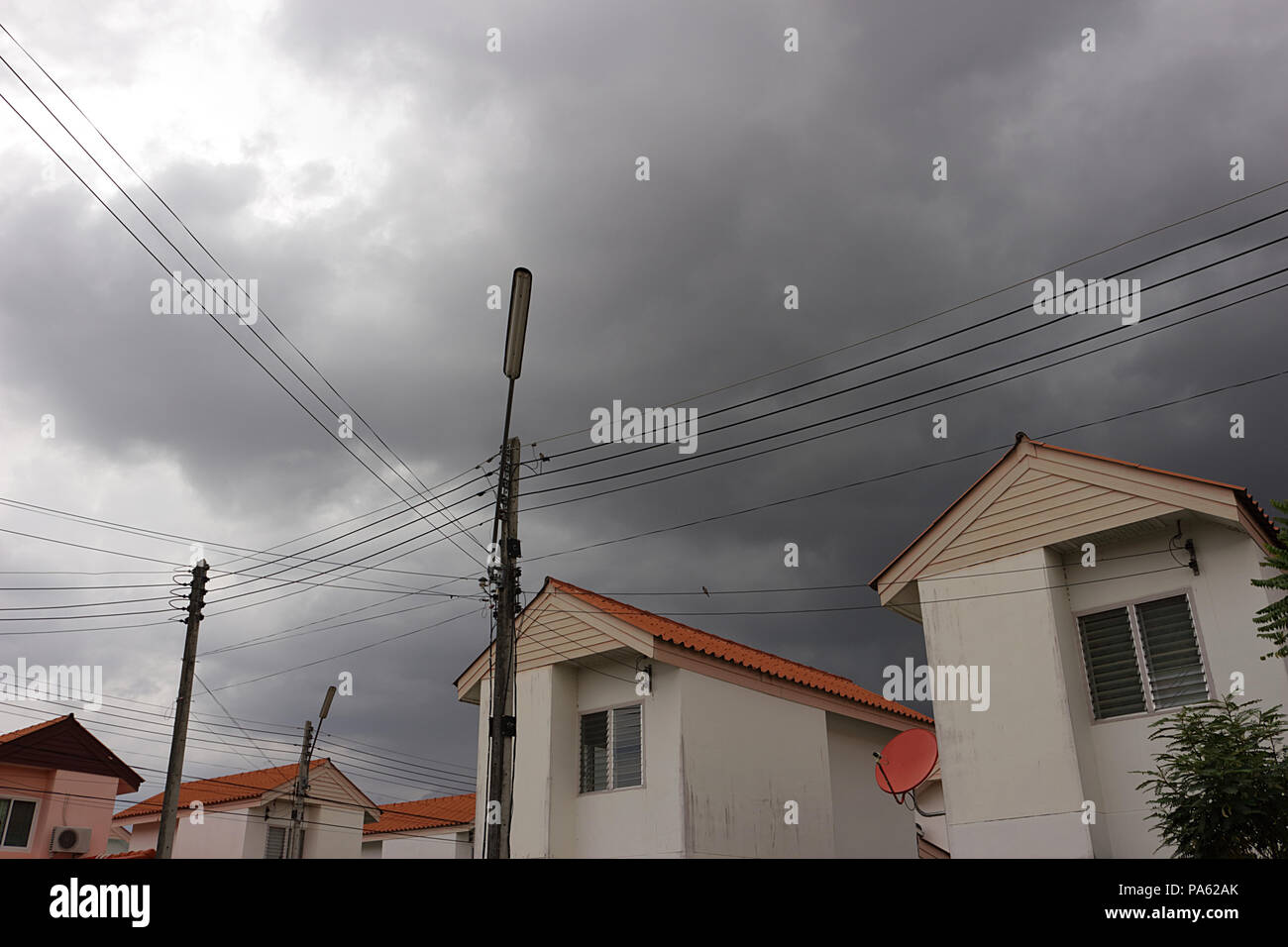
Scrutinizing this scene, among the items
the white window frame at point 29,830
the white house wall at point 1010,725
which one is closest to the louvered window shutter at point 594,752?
the white house wall at point 1010,725

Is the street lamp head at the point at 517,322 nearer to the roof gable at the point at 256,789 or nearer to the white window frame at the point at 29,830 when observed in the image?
the white window frame at the point at 29,830

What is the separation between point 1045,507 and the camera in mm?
14484

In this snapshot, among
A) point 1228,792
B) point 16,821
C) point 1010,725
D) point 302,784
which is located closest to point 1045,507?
point 1010,725

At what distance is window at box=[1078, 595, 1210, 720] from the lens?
12.9 metres

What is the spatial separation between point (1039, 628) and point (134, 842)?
133 feet

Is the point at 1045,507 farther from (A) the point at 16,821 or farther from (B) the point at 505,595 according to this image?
(A) the point at 16,821

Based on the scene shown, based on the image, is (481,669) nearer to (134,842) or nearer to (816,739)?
(816,739)

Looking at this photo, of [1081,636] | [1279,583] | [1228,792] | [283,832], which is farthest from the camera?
[283,832]

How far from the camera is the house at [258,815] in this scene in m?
34.9

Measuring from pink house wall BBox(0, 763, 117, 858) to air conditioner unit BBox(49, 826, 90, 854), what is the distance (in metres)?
0.23

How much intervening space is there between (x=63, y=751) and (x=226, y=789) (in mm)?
8820

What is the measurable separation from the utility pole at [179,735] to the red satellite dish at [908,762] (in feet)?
48.5
